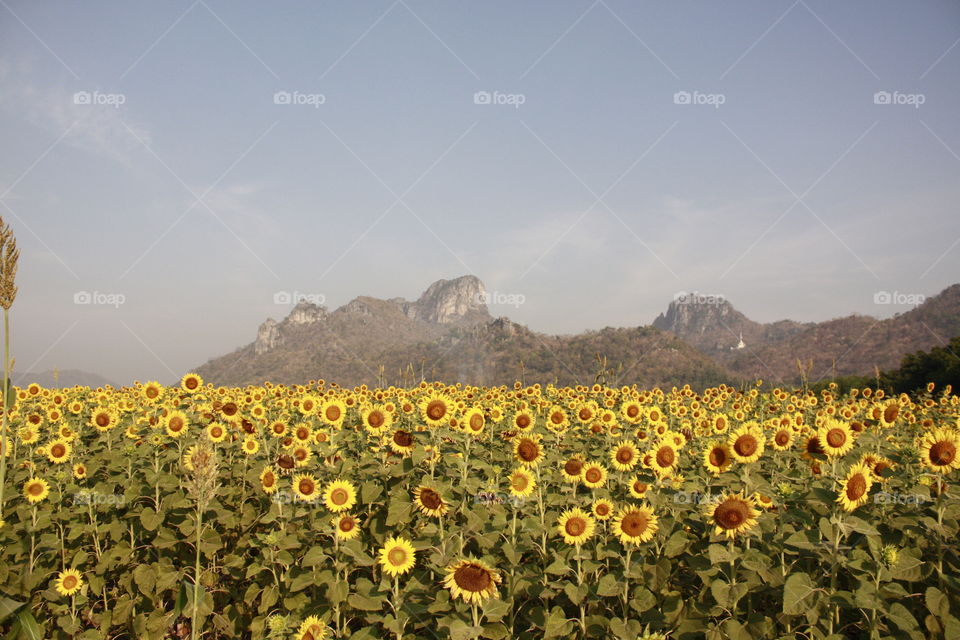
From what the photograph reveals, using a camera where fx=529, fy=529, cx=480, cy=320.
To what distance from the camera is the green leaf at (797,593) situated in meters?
3.38

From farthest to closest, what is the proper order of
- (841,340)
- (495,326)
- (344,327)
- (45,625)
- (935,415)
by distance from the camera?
(344,327), (495,326), (841,340), (935,415), (45,625)

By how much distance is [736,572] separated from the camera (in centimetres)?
391

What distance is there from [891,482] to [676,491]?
5.53ft

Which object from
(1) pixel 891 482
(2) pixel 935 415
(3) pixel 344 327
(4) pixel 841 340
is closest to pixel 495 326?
(4) pixel 841 340

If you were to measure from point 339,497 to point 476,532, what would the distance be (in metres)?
1.32

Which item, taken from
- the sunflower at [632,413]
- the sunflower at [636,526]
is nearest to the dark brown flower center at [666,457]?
the sunflower at [636,526]

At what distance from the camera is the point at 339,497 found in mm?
4871

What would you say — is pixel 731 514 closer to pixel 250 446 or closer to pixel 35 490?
pixel 250 446

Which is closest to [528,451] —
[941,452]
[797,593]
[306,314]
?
[797,593]

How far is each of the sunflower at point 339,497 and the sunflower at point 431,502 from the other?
763 millimetres

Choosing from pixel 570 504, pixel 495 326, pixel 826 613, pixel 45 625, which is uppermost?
pixel 495 326

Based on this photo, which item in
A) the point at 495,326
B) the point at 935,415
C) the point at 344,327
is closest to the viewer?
the point at 935,415

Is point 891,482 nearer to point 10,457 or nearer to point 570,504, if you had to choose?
point 570,504

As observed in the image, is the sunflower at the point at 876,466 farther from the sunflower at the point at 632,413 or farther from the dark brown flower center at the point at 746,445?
the sunflower at the point at 632,413
